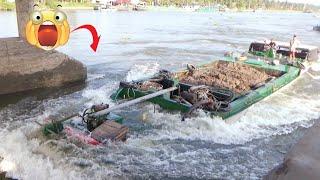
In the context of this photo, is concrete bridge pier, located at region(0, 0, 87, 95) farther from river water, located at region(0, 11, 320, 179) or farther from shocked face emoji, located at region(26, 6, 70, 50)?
shocked face emoji, located at region(26, 6, 70, 50)

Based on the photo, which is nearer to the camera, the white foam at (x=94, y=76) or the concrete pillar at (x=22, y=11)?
the concrete pillar at (x=22, y=11)

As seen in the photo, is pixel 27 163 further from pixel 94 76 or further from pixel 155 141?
pixel 94 76

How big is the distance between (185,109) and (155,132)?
135 cm

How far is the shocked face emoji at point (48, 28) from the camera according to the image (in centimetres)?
726

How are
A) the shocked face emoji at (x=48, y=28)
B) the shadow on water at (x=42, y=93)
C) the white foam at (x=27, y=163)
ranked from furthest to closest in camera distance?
the shadow on water at (x=42, y=93), the white foam at (x=27, y=163), the shocked face emoji at (x=48, y=28)

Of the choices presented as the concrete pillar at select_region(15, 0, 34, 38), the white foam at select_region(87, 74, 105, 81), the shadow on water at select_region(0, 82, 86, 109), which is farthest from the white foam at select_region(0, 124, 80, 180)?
the white foam at select_region(87, 74, 105, 81)

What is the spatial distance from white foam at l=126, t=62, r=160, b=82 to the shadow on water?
306 centimetres

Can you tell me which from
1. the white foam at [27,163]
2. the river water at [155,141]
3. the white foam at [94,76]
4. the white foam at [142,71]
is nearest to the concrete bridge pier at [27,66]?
the river water at [155,141]

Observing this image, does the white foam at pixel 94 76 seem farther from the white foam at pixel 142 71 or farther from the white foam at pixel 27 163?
the white foam at pixel 27 163

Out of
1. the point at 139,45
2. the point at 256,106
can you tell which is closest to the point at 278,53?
the point at 256,106

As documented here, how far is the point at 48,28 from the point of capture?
745 cm

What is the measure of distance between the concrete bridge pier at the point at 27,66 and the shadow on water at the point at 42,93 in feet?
1.01

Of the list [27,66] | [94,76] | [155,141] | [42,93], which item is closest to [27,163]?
[155,141]

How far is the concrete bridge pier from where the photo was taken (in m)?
16.8
